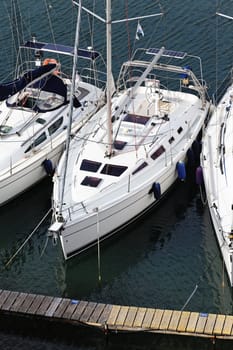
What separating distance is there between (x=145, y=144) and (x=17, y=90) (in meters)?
7.29

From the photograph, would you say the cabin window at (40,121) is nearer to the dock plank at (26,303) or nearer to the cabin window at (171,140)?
the cabin window at (171,140)

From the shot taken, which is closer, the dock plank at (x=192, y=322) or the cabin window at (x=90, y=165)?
the dock plank at (x=192, y=322)

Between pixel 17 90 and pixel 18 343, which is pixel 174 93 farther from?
pixel 18 343

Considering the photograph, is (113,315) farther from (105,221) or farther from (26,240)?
(26,240)

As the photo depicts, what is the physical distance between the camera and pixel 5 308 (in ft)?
119

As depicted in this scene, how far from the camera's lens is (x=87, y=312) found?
3566cm

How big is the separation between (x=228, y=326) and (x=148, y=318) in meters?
3.06

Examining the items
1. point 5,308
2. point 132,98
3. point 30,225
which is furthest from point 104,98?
point 5,308

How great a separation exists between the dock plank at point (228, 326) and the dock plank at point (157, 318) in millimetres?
2472

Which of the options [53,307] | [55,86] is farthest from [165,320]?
[55,86]

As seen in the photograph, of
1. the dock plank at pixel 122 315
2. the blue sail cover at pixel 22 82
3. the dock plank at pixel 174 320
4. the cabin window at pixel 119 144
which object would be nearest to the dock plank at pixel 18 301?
the dock plank at pixel 122 315

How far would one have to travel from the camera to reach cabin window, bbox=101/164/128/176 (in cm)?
4066

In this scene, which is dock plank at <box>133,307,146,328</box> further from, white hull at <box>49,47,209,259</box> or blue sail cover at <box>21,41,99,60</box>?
blue sail cover at <box>21,41,99,60</box>

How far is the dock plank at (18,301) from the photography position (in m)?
36.1
